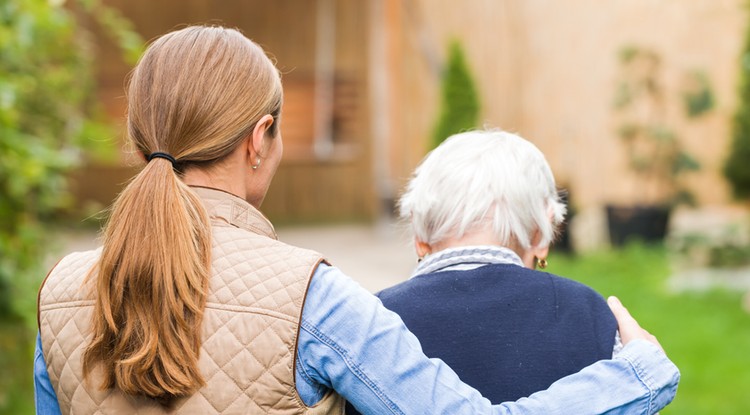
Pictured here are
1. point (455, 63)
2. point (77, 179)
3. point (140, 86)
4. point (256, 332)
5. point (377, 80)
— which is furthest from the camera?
point (77, 179)

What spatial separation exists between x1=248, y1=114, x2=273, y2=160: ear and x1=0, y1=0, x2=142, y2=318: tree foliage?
1497 millimetres

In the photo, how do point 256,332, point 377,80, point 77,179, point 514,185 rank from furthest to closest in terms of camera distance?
1. point 77,179
2. point 377,80
3. point 514,185
4. point 256,332

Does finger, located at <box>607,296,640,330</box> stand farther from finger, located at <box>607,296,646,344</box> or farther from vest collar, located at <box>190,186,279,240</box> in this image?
vest collar, located at <box>190,186,279,240</box>

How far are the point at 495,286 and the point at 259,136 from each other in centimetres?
56

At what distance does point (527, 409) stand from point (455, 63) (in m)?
9.12

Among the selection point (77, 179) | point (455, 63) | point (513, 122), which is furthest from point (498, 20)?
point (77, 179)

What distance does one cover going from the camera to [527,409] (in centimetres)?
158

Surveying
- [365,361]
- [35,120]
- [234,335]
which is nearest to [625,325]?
[365,361]

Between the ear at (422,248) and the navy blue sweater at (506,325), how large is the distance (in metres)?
0.12

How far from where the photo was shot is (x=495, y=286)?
1832 mm

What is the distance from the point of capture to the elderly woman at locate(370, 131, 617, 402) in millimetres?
1803

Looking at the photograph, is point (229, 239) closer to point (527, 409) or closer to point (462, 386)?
point (462, 386)

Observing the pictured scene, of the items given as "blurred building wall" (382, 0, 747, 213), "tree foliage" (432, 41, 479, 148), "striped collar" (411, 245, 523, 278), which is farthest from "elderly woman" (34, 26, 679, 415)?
"blurred building wall" (382, 0, 747, 213)

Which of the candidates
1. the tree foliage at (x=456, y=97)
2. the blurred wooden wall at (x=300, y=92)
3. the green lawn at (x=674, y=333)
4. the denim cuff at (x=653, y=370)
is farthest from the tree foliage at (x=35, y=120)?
the blurred wooden wall at (x=300, y=92)
